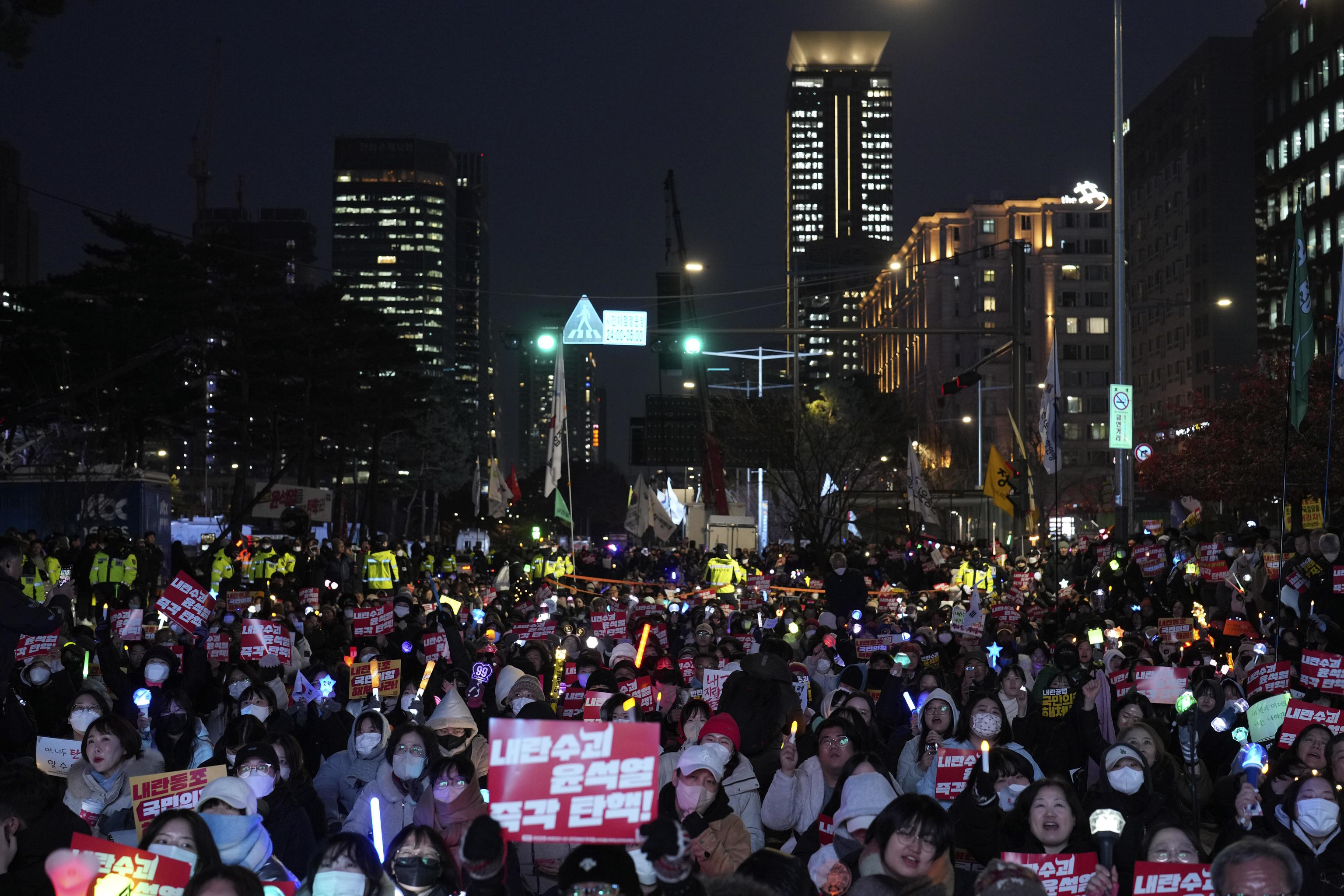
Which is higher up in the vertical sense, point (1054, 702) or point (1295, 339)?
point (1295, 339)

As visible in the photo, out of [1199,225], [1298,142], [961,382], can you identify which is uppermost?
[1298,142]

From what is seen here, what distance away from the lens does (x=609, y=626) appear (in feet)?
58.9

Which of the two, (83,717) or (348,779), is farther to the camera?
(83,717)

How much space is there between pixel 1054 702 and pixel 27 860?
7.58 metres

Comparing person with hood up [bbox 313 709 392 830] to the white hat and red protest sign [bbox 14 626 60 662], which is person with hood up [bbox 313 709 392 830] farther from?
red protest sign [bbox 14 626 60 662]

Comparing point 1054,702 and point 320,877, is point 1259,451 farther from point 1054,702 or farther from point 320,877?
point 320,877

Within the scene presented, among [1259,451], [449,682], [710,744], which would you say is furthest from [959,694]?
[1259,451]

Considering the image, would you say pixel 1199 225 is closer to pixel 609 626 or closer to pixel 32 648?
pixel 609 626

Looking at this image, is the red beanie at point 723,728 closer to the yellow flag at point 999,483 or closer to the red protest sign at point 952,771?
the red protest sign at point 952,771

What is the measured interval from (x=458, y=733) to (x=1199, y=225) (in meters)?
97.3

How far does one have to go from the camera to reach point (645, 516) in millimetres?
37188

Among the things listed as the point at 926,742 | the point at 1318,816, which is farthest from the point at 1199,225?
the point at 1318,816

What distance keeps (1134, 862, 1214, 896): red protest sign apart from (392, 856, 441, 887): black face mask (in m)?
2.80

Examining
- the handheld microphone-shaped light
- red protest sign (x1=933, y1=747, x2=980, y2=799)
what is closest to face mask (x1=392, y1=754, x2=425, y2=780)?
red protest sign (x1=933, y1=747, x2=980, y2=799)
